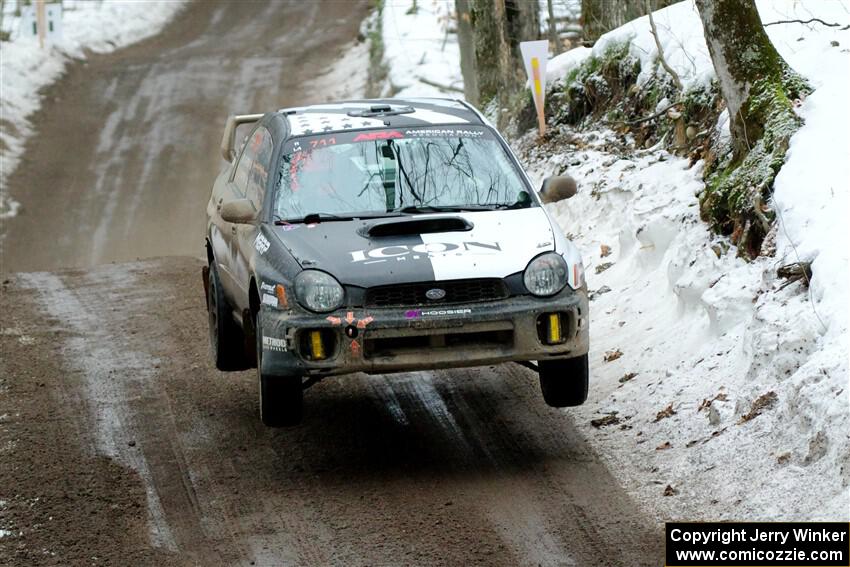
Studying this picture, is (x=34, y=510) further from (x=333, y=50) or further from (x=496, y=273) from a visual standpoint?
(x=333, y=50)

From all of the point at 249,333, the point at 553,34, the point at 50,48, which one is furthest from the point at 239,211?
the point at 50,48

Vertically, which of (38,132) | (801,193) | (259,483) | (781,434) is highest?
(801,193)

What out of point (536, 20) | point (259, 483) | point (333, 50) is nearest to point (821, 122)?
point (259, 483)

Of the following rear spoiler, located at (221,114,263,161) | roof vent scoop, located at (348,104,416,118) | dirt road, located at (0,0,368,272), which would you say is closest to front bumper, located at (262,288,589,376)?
roof vent scoop, located at (348,104,416,118)

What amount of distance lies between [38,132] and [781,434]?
20.7m

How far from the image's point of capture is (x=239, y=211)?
7.73m

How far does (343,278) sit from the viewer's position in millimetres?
6840

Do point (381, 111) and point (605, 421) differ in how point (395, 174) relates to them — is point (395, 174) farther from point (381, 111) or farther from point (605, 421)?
point (605, 421)

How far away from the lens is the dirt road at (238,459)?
6207mm

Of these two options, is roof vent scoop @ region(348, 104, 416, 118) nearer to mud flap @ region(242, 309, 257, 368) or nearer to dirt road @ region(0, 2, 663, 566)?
mud flap @ region(242, 309, 257, 368)

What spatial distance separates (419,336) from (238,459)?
1534mm
